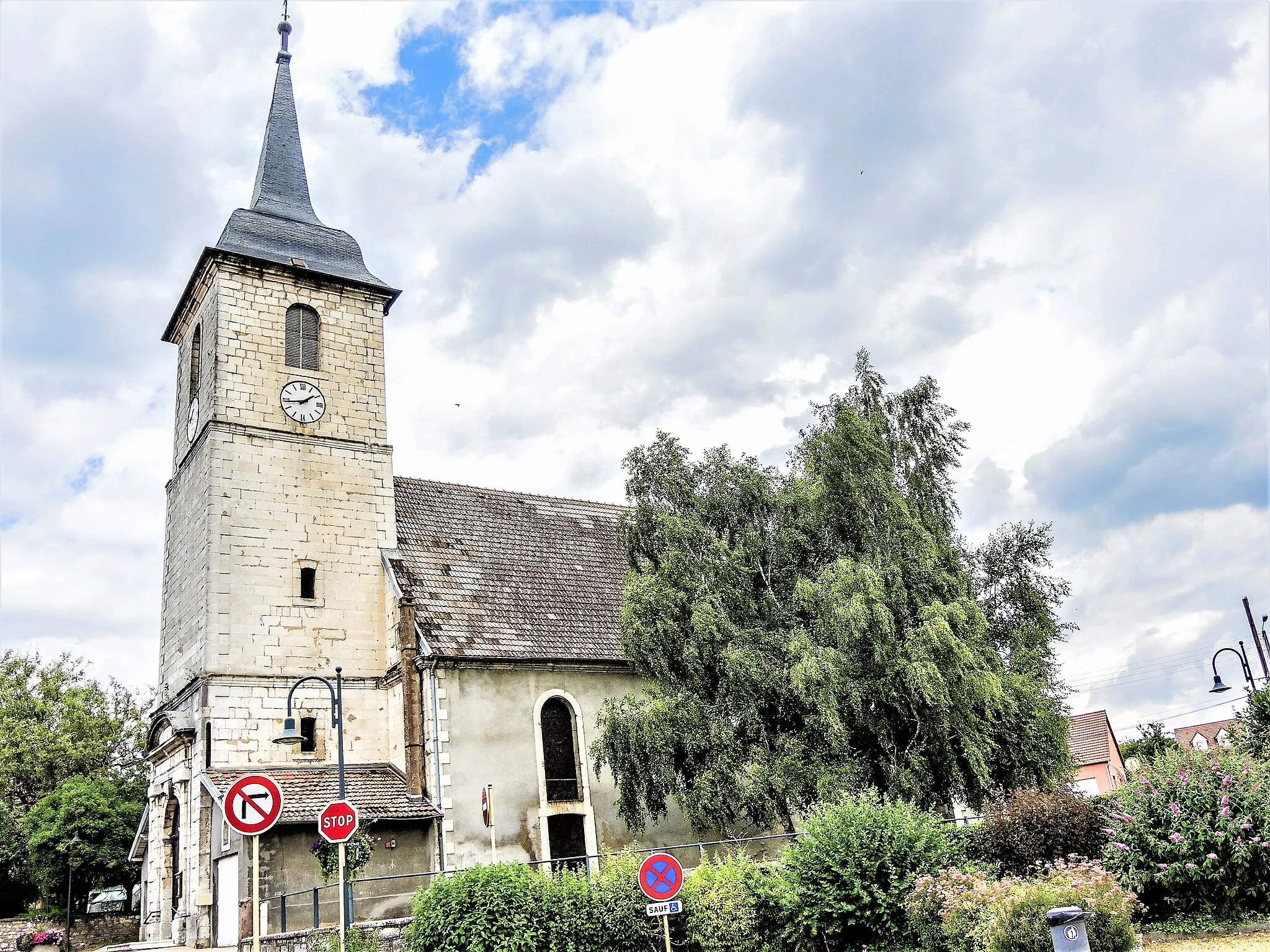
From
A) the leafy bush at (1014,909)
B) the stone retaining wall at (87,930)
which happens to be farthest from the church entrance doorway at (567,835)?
the stone retaining wall at (87,930)

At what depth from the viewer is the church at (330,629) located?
73.9ft

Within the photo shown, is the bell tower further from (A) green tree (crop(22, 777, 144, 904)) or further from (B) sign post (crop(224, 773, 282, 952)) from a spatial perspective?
(B) sign post (crop(224, 773, 282, 952))

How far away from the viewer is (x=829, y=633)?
65.2ft

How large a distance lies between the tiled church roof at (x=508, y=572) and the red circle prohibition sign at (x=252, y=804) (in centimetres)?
1121

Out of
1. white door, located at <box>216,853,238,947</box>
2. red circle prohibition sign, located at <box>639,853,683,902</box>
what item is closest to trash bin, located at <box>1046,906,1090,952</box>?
red circle prohibition sign, located at <box>639,853,683,902</box>

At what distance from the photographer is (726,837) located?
2473cm

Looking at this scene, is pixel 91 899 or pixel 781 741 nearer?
pixel 781 741

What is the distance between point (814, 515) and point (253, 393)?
609 inches

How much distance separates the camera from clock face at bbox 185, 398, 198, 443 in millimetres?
27844

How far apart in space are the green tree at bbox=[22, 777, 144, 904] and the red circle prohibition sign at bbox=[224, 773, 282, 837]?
2554cm

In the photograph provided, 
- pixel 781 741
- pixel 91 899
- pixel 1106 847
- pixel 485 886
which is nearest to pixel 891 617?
pixel 781 741

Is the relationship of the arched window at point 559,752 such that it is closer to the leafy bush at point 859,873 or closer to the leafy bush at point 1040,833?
the leafy bush at point 859,873

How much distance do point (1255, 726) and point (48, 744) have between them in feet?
134

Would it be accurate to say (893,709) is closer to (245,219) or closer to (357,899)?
(357,899)
